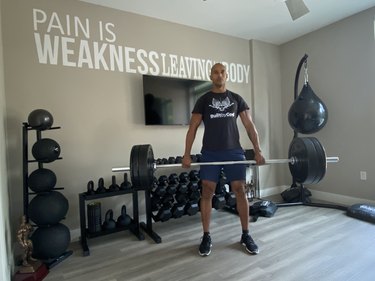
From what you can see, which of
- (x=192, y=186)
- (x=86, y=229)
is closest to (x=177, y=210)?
(x=192, y=186)

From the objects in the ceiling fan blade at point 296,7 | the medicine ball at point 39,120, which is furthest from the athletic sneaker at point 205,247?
the ceiling fan blade at point 296,7

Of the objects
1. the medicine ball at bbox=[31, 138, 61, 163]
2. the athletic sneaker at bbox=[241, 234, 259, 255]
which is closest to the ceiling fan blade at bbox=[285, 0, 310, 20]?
the athletic sneaker at bbox=[241, 234, 259, 255]

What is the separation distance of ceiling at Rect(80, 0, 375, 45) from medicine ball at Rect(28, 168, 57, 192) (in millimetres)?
1767

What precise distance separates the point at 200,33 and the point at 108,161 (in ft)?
6.58

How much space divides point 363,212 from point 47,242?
2.98m

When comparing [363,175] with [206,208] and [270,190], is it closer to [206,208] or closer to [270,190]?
[270,190]

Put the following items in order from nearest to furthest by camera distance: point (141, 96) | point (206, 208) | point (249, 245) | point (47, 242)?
1. point (47, 242)
2. point (249, 245)
3. point (206, 208)
4. point (141, 96)

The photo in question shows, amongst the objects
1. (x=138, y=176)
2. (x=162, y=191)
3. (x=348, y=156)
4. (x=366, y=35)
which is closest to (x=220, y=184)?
(x=162, y=191)

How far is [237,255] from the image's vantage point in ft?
6.31

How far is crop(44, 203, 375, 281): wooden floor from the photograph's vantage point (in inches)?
66.0

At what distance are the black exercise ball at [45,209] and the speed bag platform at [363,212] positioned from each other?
2863mm

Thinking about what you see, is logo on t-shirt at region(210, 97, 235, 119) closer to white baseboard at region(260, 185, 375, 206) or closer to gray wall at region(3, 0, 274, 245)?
gray wall at region(3, 0, 274, 245)

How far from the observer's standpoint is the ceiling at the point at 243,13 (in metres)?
2.60

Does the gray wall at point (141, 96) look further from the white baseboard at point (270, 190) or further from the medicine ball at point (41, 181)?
the medicine ball at point (41, 181)
